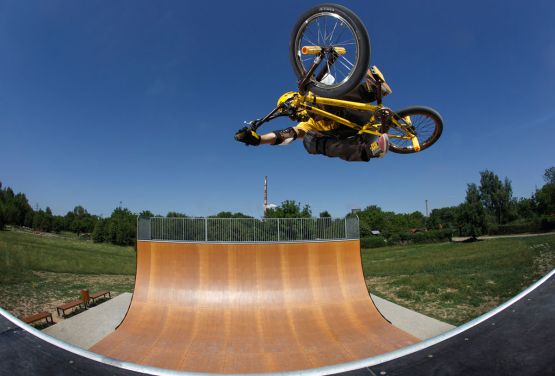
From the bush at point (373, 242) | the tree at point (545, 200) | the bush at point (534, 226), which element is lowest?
the bush at point (373, 242)

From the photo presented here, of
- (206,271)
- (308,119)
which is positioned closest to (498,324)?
(308,119)

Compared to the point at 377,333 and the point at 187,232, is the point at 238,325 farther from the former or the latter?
the point at 377,333

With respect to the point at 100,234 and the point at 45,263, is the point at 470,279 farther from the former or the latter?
the point at 100,234

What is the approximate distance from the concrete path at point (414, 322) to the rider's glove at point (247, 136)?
8.75 metres

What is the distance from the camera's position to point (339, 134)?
4.90 metres

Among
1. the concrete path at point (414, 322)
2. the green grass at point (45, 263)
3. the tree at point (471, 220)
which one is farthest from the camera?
the tree at point (471, 220)

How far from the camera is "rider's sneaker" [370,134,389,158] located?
14.2 ft

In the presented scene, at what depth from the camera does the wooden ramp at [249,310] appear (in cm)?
791

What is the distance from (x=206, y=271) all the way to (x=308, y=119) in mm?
7491

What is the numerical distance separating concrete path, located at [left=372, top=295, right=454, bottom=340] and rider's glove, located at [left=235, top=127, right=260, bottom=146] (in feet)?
28.7

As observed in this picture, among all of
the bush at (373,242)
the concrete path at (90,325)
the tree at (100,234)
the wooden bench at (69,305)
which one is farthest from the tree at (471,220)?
the tree at (100,234)

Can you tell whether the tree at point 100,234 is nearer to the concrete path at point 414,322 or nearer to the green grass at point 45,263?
the green grass at point 45,263

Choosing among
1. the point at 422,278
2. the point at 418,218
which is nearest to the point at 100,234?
the point at 422,278

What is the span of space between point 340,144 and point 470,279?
50.1 ft
